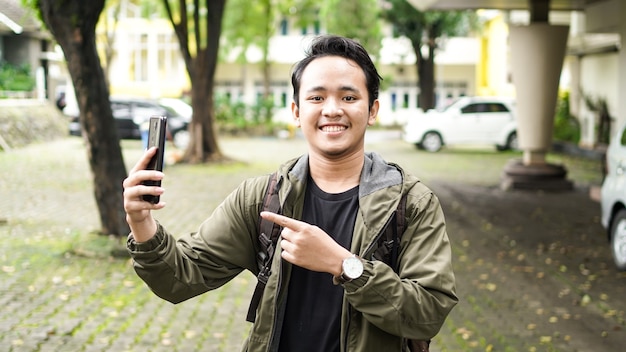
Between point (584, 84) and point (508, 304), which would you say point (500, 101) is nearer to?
point (584, 84)

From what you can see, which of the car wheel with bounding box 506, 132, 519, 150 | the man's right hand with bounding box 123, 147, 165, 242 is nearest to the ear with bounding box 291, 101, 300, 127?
the man's right hand with bounding box 123, 147, 165, 242

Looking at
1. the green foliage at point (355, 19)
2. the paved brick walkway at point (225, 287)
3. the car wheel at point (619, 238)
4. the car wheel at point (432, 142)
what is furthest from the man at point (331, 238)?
the green foliage at point (355, 19)

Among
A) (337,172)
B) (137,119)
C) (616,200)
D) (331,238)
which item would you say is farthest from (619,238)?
(137,119)

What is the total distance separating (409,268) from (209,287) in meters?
0.71

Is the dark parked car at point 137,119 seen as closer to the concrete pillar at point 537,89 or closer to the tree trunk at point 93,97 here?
the concrete pillar at point 537,89

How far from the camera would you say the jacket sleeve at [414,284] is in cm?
255

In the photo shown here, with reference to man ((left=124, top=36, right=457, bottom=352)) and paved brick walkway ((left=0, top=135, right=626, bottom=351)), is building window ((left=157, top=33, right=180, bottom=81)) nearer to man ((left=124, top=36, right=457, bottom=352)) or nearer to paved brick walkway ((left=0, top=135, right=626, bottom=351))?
paved brick walkway ((left=0, top=135, right=626, bottom=351))

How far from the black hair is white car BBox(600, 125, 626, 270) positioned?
7.79 m

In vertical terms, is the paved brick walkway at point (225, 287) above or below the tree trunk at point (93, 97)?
below

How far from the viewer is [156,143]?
2.56 m

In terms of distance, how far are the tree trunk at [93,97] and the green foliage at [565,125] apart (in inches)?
829

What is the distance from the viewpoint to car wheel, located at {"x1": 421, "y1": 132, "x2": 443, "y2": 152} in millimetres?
31344

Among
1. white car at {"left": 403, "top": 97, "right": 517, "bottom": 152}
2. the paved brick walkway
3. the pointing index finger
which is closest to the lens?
the pointing index finger

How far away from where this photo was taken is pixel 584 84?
3200 cm
